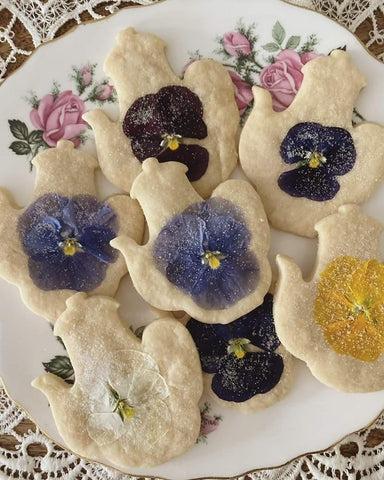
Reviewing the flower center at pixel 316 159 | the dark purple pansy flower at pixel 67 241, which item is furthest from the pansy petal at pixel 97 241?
the flower center at pixel 316 159

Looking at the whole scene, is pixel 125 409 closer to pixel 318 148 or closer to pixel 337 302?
pixel 337 302

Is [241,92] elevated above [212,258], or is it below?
above

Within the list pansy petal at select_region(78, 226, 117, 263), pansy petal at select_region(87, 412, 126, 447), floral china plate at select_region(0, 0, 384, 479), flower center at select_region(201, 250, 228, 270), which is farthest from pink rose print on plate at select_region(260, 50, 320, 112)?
Answer: pansy petal at select_region(87, 412, 126, 447)

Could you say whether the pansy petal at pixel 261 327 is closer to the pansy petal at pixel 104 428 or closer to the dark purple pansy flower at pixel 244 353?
the dark purple pansy flower at pixel 244 353

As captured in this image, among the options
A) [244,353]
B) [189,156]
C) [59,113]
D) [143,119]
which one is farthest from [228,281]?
[59,113]

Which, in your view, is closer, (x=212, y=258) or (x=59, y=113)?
(x=212, y=258)

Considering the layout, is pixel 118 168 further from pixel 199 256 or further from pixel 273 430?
pixel 273 430

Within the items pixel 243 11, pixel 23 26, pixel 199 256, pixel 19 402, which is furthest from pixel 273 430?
pixel 23 26
